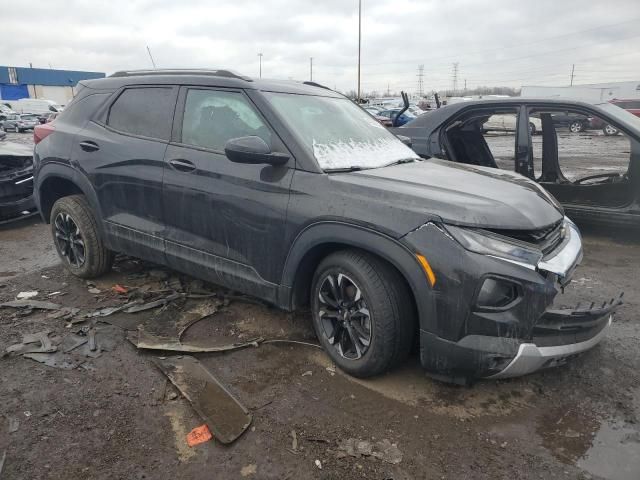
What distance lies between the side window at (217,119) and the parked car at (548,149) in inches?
128

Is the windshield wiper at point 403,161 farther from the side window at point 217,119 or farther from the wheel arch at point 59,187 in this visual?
the wheel arch at point 59,187

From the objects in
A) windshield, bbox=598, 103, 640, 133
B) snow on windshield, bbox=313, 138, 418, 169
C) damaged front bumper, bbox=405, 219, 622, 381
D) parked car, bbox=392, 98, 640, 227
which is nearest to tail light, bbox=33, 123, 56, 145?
snow on windshield, bbox=313, 138, 418, 169

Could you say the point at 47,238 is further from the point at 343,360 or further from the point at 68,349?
the point at 343,360

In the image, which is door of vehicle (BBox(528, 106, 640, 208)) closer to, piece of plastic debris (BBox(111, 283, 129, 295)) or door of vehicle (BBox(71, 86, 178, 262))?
door of vehicle (BBox(71, 86, 178, 262))

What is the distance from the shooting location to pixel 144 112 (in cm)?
397

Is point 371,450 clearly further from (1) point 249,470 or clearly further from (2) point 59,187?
(2) point 59,187

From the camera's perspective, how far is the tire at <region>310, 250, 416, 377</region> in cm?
278

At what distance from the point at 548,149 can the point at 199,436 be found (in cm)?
560

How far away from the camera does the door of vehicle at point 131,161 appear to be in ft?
12.5

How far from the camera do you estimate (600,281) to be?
15.4 feet

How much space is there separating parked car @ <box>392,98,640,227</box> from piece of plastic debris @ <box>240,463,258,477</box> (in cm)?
463

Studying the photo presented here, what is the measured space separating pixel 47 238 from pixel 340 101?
4.53 metres

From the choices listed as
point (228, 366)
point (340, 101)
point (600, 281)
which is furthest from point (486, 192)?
point (600, 281)

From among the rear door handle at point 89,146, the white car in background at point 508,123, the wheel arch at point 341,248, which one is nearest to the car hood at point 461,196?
the wheel arch at point 341,248
